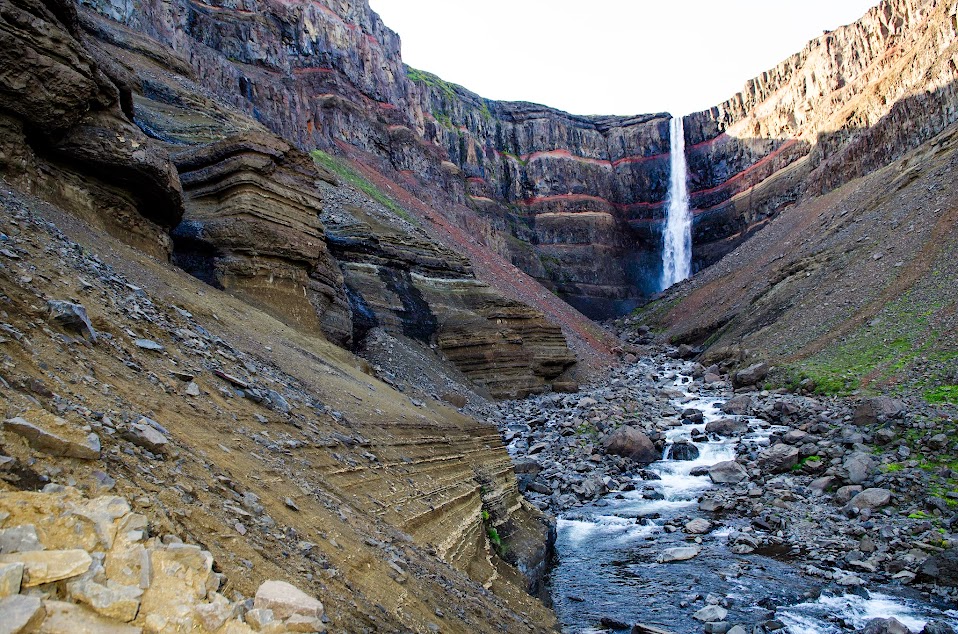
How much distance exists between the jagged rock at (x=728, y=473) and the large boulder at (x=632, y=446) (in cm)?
231

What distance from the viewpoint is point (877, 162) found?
46.5 meters

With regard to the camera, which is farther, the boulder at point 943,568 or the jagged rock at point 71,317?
the boulder at point 943,568

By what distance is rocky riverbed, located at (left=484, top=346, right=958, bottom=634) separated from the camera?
9359mm

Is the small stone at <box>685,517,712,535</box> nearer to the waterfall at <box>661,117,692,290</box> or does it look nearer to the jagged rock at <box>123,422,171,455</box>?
the jagged rock at <box>123,422,171,455</box>

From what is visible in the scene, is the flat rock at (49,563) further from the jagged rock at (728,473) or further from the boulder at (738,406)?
the boulder at (738,406)

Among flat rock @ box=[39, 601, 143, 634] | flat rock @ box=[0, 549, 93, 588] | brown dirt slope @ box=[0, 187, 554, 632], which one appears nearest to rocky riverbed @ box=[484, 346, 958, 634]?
brown dirt slope @ box=[0, 187, 554, 632]

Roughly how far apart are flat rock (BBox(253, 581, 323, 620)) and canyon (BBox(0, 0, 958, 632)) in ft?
0.40

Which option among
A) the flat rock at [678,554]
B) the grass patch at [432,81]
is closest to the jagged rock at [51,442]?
the flat rock at [678,554]

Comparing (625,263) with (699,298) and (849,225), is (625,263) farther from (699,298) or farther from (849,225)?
(849,225)

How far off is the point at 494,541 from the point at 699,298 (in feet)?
144

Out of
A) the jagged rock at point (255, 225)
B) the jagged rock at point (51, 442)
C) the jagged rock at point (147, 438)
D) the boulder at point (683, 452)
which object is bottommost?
the boulder at point (683, 452)

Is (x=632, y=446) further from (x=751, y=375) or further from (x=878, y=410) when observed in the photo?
(x=751, y=375)

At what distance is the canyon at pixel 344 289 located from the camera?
478cm

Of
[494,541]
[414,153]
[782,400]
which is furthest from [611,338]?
[494,541]
